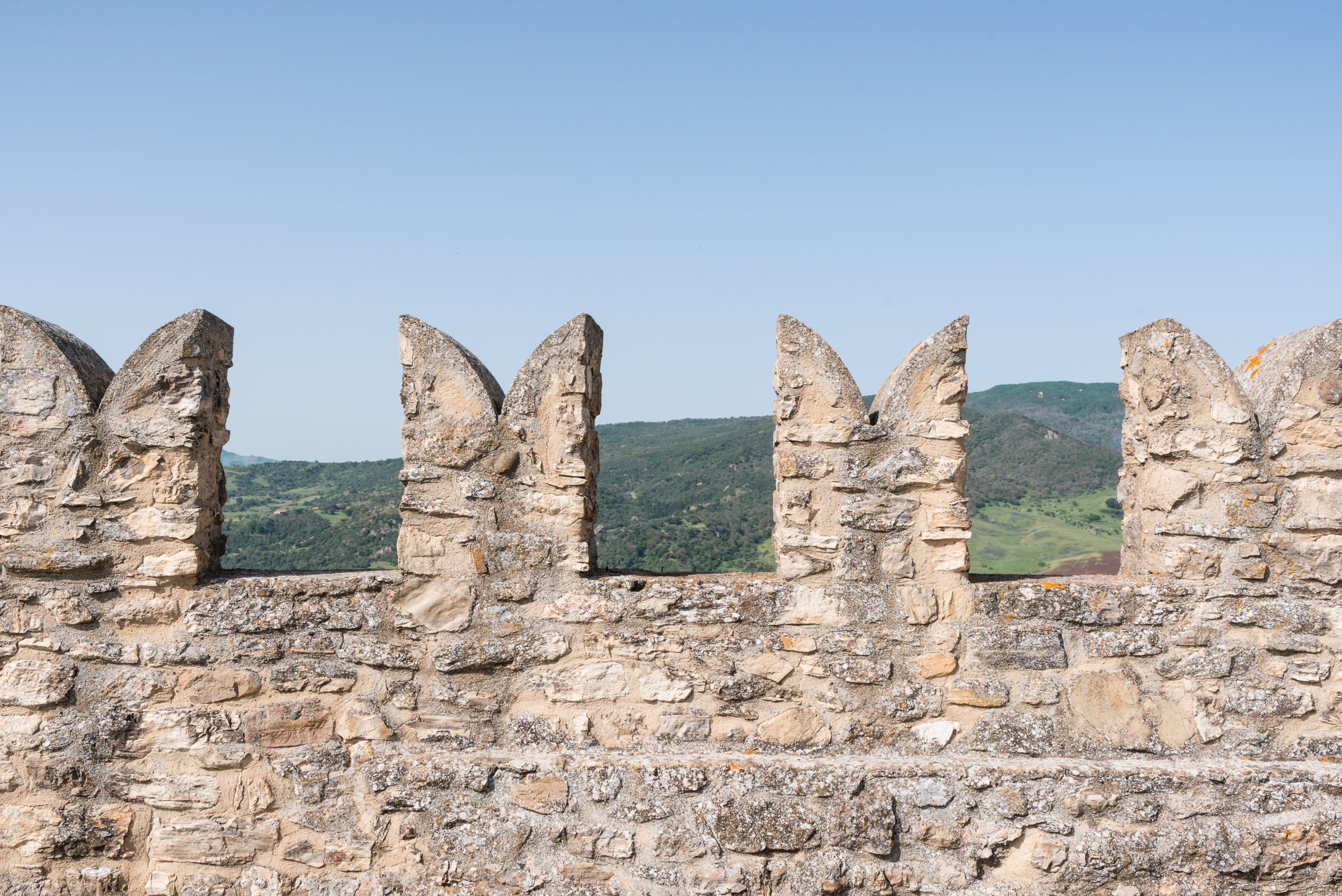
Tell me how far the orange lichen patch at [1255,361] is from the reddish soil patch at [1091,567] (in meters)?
1.05

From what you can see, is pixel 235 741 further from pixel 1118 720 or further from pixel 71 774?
pixel 1118 720

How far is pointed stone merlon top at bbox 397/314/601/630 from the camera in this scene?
346 centimetres

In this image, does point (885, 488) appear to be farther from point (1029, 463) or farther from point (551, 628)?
point (1029, 463)

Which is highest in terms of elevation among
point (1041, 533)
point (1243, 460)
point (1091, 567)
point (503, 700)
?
point (1243, 460)

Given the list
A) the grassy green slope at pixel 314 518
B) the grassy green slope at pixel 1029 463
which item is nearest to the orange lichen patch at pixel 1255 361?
the grassy green slope at pixel 1029 463

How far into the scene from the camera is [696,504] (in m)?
8.30

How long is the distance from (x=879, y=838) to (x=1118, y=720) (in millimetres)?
1096

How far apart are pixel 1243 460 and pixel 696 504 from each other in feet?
17.4

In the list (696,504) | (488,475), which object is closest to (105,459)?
(488,475)

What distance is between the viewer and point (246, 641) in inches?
136

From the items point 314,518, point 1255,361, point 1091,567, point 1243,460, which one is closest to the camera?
point 1243,460

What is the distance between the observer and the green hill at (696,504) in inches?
204

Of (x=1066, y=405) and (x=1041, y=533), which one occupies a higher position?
(x=1066, y=405)

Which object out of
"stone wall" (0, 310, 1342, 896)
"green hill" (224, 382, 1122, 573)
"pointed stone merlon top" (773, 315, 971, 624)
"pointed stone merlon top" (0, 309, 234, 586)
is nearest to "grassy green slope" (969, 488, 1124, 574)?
"green hill" (224, 382, 1122, 573)
